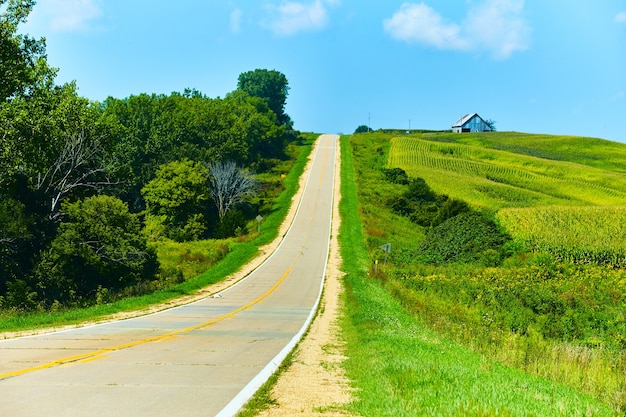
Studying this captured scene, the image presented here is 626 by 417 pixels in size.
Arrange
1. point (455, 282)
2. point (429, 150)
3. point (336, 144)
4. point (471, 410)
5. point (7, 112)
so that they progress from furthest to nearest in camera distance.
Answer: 1. point (336, 144)
2. point (429, 150)
3. point (455, 282)
4. point (7, 112)
5. point (471, 410)

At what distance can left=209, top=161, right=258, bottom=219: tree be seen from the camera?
75.3 meters

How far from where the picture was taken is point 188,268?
155ft

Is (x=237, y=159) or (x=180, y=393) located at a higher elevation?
(x=237, y=159)

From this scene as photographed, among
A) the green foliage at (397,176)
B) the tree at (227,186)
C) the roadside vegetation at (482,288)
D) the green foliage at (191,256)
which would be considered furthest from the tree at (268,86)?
the green foliage at (191,256)

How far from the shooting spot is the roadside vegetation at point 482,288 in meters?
10.4

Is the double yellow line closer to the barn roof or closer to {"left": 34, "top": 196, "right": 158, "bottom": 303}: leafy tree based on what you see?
{"left": 34, "top": 196, "right": 158, "bottom": 303}: leafy tree

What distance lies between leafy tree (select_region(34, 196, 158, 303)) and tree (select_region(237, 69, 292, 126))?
134349mm

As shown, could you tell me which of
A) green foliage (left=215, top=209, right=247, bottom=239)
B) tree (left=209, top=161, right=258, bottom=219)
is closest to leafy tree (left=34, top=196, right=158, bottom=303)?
green foliage (left=215, top=209, right=247, bottom=239)

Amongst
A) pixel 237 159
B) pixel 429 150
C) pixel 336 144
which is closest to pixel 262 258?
pixel 237 159

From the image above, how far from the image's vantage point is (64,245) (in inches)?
1421

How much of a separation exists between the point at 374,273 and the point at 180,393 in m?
34.1

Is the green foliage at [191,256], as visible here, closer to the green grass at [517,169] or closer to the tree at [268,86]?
the green grass at [517,169]

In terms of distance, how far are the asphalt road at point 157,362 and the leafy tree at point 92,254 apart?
11657 millimetres

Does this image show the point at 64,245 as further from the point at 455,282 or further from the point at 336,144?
the point at 336,144
